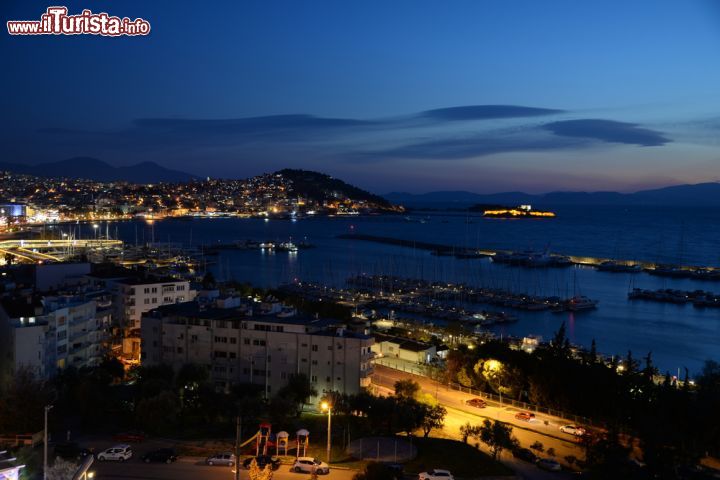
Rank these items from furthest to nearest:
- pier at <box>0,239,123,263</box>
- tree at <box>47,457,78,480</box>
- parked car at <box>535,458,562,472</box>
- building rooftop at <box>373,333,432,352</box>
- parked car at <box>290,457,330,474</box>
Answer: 1. pier at <box>0,239,123,263</box>
2. building rooftop at <box>373,333,432,352</box>
3. parked car at <box>535,458,562,472</box>
4. parked car at <box>290,457,330,474</box>
5. tree at <box>47,457,78,480</box>

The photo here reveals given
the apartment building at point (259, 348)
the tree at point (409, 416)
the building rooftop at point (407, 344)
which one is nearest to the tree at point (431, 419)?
the tree at point (409, 416)

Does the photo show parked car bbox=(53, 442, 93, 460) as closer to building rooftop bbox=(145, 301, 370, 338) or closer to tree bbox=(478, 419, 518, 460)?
building rooftop bbox=(145, 301, 370, 338)

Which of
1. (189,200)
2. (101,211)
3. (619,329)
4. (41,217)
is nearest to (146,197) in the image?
(189,200)

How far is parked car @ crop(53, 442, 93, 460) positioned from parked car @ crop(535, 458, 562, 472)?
3.92 metres

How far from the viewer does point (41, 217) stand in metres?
44.4

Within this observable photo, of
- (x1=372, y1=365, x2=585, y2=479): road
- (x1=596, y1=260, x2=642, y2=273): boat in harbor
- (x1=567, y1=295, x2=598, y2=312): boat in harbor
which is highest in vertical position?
(x1=372, y1=365, x2=585, y2=479): road

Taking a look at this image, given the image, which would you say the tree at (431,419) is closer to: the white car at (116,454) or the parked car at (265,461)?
the parked car at (265,461)

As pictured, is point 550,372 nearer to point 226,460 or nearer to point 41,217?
point 226,460

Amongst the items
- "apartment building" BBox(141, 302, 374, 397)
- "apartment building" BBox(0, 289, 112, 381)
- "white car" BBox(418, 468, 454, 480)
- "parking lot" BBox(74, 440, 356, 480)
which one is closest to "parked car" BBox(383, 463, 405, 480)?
"white car" BBox(418, 468, 454, 480)

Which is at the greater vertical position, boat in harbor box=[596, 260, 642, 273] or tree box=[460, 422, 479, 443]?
tree box=[460, 422, 479, 443]

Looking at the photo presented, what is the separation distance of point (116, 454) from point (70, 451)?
0.38 meters

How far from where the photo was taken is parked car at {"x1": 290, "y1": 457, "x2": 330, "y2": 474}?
5.12m

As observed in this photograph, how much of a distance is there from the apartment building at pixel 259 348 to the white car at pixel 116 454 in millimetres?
2675

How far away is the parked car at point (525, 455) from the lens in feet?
19.1
